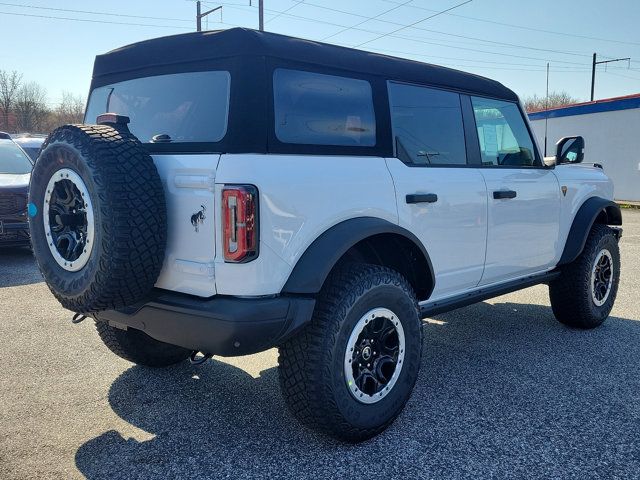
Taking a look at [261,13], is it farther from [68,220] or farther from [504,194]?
[68,220]

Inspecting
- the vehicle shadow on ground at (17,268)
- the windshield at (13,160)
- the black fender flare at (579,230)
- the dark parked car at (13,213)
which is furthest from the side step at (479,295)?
the windshield at (13,160)

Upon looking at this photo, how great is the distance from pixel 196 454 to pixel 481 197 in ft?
7.54

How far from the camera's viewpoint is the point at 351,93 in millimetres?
3084

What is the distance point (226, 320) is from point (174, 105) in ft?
4.10

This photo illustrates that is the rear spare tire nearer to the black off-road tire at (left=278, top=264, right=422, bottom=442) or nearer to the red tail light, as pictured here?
the red tail light

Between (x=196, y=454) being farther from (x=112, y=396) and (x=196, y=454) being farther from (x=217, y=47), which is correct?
(x=217, y=47)

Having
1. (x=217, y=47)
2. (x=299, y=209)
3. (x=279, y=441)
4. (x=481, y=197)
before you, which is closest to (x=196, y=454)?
(x=279, y=441)

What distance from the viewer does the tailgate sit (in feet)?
8.14

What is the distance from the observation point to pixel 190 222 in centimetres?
254

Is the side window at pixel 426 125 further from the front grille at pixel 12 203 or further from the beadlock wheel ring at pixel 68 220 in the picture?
the front grille at pixel 12 203

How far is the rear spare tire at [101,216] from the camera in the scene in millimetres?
2402

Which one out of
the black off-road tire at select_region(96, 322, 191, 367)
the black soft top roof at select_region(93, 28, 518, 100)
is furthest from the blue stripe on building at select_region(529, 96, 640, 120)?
the black off-road tire at select_region(96, 322, 191, 367)

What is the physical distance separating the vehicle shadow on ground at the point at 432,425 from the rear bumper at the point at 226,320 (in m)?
0.61

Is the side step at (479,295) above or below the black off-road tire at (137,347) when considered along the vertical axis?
Result: above
